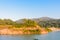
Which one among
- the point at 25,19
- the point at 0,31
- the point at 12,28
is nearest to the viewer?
the point at 0,31

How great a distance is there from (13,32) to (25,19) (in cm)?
1796

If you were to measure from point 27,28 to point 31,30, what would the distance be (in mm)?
2007

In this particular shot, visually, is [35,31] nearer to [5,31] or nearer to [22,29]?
[22,29]

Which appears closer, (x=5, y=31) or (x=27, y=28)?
(x=5, y=31)

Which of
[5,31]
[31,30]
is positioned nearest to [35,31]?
[31,30]

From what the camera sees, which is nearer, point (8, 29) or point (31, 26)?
point (8, 29)

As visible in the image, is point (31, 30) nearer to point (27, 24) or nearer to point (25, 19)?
point (27, 24)

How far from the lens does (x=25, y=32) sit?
251ft

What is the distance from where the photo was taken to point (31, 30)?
7988 centimetres

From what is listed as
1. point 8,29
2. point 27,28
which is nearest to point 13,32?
point 8,29

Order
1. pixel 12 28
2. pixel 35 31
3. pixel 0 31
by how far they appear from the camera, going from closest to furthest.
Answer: pixel 0 31
pixel 12 28
pixel 35 31

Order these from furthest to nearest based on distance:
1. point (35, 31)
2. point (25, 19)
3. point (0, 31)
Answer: point (25, 19), point (35, 31), point (0, 31)

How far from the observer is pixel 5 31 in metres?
72.6

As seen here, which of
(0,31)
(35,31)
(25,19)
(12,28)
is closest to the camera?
(0,31)
